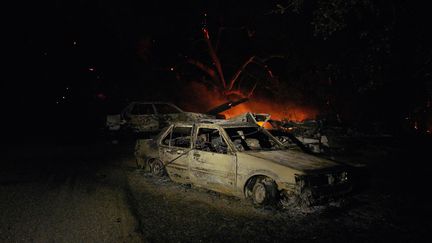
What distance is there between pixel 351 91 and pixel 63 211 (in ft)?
55.4

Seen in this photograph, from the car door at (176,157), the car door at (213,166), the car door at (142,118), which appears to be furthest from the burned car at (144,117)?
the car door at (213,166)

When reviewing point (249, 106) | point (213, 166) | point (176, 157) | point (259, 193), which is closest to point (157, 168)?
point (176, 157)

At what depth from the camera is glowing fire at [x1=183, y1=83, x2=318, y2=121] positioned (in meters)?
21.7

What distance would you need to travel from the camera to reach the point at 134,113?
48.2 feet

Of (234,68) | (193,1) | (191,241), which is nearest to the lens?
(191,241)

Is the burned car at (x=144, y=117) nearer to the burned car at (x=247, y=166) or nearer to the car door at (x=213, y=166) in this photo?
the burned car at (x=247, y=166)

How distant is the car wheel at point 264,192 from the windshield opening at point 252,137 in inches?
38.7

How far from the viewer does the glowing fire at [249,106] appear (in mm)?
21719

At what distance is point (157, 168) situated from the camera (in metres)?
8.00

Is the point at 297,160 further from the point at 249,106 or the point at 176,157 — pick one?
the point at 249,106

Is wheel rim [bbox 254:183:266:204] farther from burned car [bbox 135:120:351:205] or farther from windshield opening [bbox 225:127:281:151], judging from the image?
windshield opening [bbox 225:127:281:151]

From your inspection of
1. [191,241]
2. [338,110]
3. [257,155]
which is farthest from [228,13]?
[191,241]

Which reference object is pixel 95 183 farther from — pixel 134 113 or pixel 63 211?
pixel 134 113

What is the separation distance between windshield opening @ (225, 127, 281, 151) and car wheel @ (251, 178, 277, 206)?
98 cm
